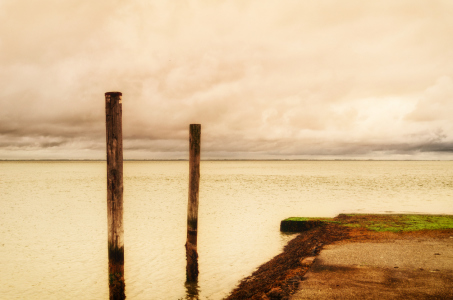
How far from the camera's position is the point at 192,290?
8.78 m

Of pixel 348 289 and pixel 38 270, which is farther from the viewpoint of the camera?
pixel 38 270

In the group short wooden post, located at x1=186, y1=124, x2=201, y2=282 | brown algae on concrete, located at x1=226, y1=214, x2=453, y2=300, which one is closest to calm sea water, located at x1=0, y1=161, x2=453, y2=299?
brown algae on concrete, located at x1=226, y1=214, x2=453, y2=300

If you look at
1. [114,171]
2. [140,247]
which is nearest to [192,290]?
[114,171]

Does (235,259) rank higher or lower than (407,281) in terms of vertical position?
lower

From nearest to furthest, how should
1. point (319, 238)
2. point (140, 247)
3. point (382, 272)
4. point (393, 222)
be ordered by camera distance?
point (382, 272) → point (319, 238) → point (393, 222) → point (140, 247)

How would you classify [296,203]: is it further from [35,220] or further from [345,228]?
[35,220]

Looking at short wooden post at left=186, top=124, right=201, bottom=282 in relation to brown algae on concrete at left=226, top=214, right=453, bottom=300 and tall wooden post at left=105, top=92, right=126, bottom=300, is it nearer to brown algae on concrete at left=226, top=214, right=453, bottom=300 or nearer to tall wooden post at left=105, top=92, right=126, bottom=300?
brown algae on concrete at left=226, top=214, right=453, bottom=300

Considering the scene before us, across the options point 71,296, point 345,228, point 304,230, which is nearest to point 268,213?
point 304,230

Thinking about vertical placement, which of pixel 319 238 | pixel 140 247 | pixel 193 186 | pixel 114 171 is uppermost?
pixel 114 171

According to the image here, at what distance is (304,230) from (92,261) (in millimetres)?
8364

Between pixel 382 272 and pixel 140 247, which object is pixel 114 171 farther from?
pixel 140 247

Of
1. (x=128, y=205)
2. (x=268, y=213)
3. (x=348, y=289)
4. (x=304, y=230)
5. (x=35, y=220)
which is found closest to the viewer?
(x=348, y=289)

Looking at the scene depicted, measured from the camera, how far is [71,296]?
865 centimetres

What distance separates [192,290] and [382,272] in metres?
4.57
